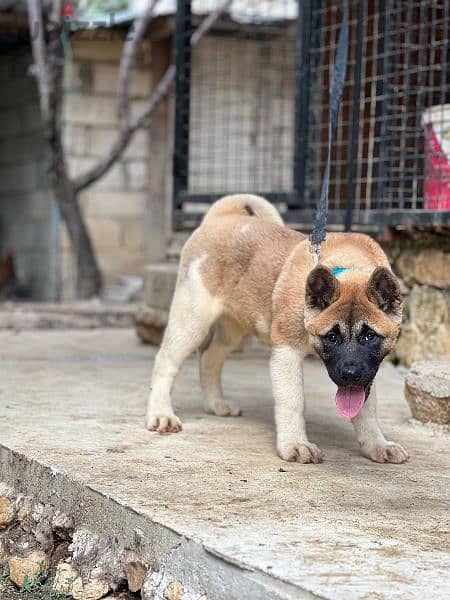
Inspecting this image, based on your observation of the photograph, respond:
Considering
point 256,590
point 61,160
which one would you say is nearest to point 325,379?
point 256,590

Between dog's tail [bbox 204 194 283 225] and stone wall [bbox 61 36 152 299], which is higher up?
dog's tail [bbox 204 194 283 225]

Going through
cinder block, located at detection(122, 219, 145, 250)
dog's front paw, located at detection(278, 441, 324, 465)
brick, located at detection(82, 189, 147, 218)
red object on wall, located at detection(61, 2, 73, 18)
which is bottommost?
cinder block, located at detection(122, 219, 145, 250)

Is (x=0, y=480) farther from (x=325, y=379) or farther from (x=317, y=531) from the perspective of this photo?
(x=325, y=379)

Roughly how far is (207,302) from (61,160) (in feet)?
19.2

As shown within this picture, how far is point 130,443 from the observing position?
13.8ft

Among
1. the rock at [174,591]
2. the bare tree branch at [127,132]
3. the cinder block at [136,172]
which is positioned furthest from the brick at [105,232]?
the rock at [174,591]

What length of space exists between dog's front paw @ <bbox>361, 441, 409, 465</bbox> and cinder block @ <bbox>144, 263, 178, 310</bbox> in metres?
3.26

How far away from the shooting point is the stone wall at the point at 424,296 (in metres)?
6.07

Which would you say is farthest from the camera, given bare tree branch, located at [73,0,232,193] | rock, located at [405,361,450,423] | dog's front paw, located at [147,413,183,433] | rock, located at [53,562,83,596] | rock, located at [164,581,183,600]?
bare tree branch, located at [73,0,232,193]

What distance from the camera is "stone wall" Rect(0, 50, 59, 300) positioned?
12578 millimetres

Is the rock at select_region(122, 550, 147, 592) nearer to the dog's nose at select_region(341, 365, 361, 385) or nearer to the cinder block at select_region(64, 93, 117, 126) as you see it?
the dog's nose at select_region(341, 365, 361, 385)

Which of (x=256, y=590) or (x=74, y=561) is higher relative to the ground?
(x=256, y=590)

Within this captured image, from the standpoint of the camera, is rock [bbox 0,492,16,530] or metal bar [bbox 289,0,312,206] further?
metal bar [bbox 289,0,312,206]

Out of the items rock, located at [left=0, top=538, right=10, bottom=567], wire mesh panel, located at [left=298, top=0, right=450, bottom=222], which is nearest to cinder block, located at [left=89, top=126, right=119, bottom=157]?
wire mesh panel, located at [left=298, top=0, right=450, bottom=222]
